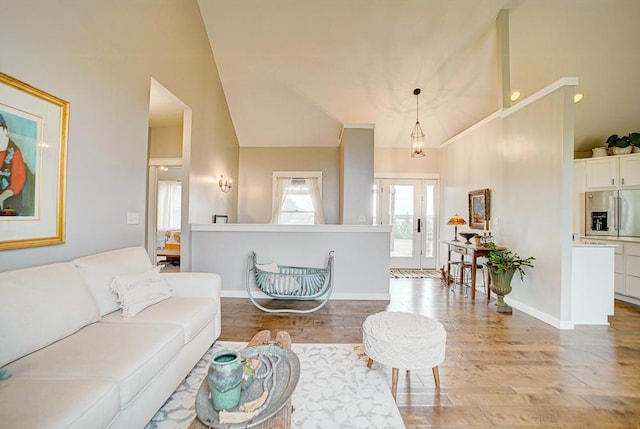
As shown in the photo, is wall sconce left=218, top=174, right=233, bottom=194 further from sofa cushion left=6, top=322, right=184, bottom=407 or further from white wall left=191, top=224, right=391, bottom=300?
sofa cushion left=6, top=322, right=184, bottom=407

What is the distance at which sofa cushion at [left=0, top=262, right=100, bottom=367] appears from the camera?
133 centimetres

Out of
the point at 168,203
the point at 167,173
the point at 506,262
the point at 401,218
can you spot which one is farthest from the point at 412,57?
the point at 168,203

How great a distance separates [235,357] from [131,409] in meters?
0.67

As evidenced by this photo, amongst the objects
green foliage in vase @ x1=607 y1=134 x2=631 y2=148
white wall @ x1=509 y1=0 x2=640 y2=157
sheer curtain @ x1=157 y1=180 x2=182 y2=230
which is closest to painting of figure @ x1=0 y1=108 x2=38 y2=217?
sheer curtain @ x1=157 y1=180 x2=182 y2=230

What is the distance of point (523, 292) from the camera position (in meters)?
3.57

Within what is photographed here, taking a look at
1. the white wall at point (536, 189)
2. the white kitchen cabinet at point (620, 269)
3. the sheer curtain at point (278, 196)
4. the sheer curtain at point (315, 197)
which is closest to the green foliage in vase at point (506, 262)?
the white wall at point (536, 189)

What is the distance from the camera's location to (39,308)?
1.47 metres

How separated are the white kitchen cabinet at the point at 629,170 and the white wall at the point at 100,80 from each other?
6.62 metres

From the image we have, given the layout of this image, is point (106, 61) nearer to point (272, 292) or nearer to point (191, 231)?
point (191, 231)

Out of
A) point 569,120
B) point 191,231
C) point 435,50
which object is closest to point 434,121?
point 435,50

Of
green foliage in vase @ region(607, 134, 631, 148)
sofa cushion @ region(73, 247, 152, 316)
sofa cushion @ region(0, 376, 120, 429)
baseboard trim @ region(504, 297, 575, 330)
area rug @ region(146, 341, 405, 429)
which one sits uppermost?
green foliage in vase @ region(607, 134, 631, 148)

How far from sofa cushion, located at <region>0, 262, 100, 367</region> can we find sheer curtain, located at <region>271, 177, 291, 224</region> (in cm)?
438

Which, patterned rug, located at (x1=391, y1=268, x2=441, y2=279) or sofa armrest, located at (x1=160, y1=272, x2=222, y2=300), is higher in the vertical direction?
sofa armrest, located at (x1=160, y1=272, x2=222, y2=300)

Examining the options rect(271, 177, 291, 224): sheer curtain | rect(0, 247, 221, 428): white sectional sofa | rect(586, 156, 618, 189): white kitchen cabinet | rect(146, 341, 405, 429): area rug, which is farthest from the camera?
rect(271, 177, 291, 224): sheer curtain
